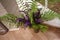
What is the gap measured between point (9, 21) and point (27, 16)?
128 mm

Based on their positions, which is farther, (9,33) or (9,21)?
(9,33)

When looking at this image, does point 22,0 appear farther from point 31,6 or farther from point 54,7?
point 54,7

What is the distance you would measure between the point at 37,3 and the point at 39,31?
160 millimetres

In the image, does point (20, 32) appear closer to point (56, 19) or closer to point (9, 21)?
point (9, 21)

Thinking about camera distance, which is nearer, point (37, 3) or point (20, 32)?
point (37, 3)

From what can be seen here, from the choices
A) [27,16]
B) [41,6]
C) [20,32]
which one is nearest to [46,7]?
[41,6]

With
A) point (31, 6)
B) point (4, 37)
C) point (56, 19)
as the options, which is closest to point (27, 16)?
point (31, 6)

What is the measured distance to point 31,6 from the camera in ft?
2.43

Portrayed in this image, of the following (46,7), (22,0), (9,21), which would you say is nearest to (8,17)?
(9,21)

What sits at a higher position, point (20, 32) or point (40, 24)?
point (40, 24)

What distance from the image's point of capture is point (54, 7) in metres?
0.80

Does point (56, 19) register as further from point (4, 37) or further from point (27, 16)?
point (4, 37)

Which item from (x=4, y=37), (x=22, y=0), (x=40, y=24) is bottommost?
(x=4, y=37)

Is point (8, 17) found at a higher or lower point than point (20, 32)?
higher
